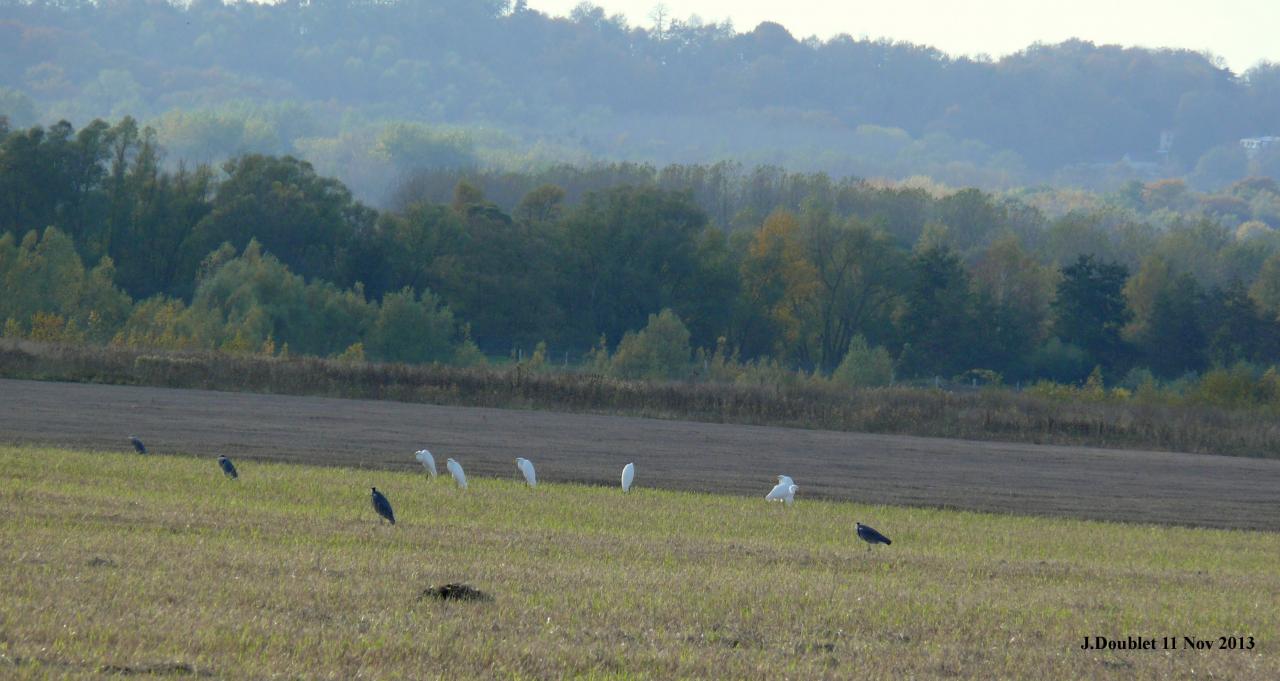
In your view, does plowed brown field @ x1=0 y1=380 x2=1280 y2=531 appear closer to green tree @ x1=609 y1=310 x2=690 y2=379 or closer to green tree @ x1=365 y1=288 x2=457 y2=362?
green tree @ x1=609 y1=310 x2=690 y2=379

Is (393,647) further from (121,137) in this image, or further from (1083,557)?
(121,137)

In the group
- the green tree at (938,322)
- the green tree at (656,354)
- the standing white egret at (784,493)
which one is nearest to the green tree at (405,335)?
the green tree at (656,354)

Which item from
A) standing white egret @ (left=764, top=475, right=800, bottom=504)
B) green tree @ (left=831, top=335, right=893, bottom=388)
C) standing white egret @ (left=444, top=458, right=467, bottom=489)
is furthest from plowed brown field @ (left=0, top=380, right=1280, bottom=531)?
green tree @ (left=831, top=335, right=893, bottom=388)

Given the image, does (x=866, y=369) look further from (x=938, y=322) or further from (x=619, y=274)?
(x=619, y=274)

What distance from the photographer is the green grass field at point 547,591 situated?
10.6 m

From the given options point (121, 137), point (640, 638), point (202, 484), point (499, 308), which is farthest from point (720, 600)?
point (121, 137)

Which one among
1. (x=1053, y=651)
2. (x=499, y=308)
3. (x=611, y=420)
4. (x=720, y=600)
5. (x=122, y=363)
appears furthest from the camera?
(x=499, y=308)

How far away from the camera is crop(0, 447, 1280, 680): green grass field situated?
10.6 metres

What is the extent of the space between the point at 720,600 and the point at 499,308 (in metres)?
81.3

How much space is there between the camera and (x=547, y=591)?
45.1ft

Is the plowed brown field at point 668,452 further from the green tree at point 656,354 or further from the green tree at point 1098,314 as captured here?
the green tree at point 1098,314

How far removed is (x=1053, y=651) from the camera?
12.5m

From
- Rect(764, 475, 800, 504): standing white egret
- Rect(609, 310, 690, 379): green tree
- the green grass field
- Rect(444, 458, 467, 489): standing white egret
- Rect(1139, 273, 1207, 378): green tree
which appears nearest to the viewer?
the green grass field

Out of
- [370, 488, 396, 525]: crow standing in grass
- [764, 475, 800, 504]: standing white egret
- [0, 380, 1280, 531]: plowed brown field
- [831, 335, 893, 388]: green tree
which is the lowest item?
[831, 335, 893, 388]: green tree
